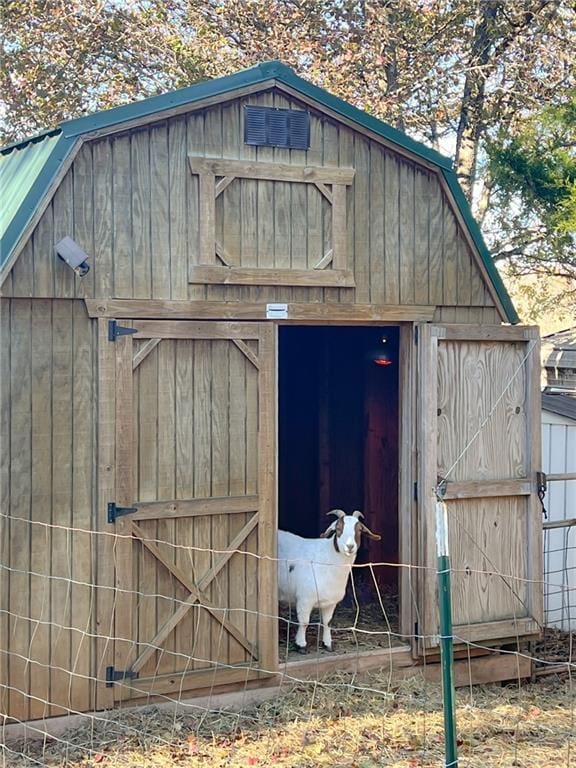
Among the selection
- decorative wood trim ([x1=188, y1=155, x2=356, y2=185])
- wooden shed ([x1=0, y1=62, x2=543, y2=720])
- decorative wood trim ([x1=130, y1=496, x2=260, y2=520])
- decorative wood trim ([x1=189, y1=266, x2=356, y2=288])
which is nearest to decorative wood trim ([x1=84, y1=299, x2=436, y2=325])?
wooden shed ([x1=0, y1=62, x2=543, y2=720])

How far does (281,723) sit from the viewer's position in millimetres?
6895

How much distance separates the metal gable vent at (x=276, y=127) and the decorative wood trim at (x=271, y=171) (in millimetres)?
152

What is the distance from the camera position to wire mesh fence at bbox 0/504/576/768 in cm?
641

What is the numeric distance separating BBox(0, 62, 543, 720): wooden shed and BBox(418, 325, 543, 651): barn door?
0.02 m

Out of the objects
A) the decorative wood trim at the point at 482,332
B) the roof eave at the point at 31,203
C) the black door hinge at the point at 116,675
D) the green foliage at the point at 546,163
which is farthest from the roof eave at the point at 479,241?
the black door hinge at the point at 116,675

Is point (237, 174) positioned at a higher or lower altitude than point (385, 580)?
higher

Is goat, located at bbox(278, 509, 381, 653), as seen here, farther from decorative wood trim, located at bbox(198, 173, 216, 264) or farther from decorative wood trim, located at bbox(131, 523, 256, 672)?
decorative wood trim, located at bbox(198, 173, 216, 264)

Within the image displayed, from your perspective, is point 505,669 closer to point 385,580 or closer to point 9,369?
point 385,580

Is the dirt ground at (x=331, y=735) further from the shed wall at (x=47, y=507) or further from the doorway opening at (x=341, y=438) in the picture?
the doorway opening at (x=341, y=438)

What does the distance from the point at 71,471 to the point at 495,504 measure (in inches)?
127

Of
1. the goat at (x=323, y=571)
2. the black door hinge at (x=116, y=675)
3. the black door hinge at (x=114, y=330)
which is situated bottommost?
the black door hinge at (x=116, y=675)

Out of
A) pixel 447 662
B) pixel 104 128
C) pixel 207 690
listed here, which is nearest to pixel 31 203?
pixel 104 128

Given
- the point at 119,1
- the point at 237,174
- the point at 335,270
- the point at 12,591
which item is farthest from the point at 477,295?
the point at 119,1

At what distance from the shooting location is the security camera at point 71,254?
21.3ft
